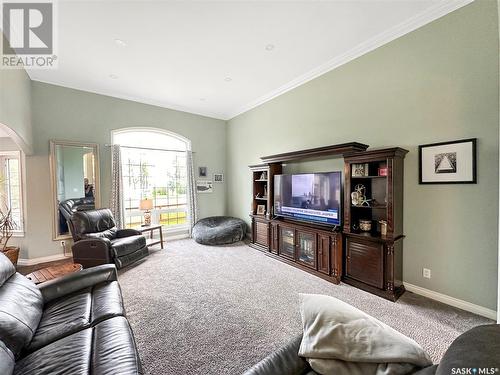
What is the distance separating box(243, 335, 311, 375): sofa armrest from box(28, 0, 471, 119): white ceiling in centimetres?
309

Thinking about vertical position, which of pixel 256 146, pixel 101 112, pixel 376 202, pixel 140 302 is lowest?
pixel 140 302

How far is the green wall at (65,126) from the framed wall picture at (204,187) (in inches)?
50.7

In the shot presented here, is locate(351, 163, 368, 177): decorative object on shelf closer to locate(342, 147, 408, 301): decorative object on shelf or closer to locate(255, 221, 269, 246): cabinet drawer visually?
locate(342, 147, 408, 301): decorative object on shelf

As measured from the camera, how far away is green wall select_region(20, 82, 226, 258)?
12.4ft

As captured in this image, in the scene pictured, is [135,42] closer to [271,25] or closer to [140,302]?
[271,25]

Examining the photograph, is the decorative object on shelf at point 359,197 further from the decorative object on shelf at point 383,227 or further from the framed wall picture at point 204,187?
the framed wall picture at point 204,187

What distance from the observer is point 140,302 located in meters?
2.49

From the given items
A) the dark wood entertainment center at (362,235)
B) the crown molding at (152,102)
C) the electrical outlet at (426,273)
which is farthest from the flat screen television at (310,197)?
the crown molding at (152,102)

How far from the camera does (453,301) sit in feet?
7.66

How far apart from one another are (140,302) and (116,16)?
334 cm

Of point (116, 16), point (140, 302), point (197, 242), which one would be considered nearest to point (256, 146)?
point (197, 242)

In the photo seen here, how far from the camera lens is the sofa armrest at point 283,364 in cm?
96

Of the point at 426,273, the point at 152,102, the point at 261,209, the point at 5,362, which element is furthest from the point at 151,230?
the point at 426,273

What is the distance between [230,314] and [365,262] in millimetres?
1804
